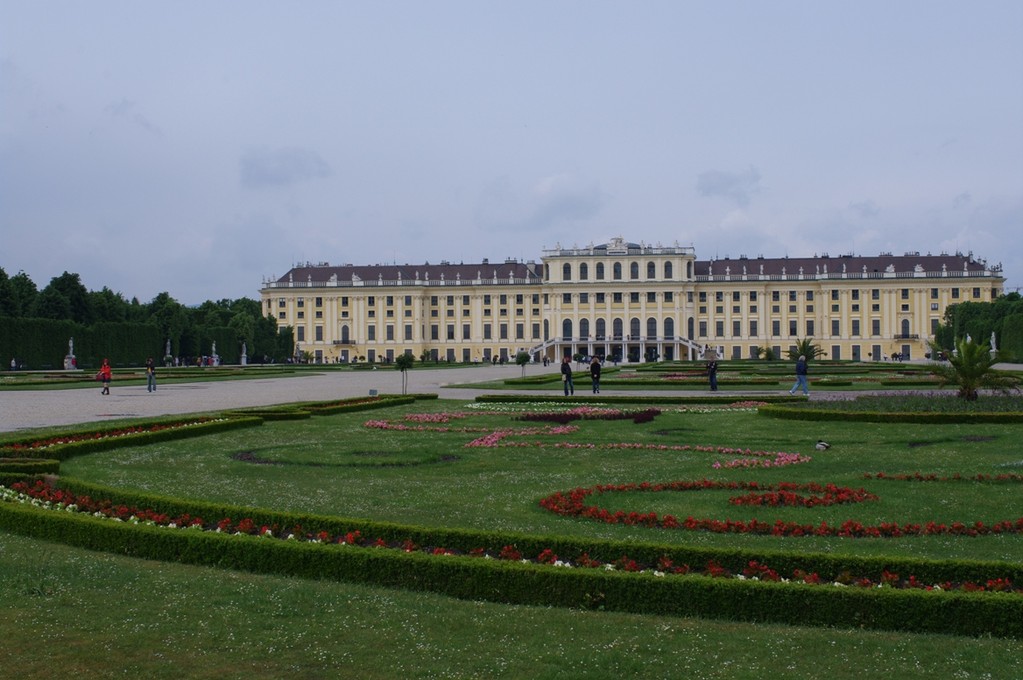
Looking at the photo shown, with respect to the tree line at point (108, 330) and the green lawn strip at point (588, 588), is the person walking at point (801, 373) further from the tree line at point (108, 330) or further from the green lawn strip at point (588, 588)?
the tree line at point (108, 330)

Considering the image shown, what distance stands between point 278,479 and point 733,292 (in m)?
77.6

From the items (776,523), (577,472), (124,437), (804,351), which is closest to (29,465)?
(124,437)

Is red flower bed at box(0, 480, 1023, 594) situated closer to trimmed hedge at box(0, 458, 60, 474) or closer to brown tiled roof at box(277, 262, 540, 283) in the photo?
trimmed hedge at box(0, 458, 60, 474)

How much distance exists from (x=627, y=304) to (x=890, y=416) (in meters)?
69.0

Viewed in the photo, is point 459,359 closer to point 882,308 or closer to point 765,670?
point 882,308

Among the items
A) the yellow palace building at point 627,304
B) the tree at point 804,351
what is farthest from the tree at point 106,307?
the tree at point 804,351

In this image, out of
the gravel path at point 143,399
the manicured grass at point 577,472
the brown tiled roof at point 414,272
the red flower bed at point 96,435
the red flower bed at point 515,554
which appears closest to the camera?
the red flower bed at point 515,554

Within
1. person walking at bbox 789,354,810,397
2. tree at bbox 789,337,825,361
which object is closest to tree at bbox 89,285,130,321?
tree at bbox 789,337,825,361

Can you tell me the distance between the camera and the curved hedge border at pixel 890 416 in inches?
589

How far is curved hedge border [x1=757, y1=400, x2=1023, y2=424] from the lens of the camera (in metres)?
15.0

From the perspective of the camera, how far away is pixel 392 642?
4.57 metres

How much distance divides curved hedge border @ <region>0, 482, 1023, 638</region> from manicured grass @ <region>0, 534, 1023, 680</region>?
0.37 ft

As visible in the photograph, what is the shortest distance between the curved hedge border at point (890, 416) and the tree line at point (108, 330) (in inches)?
1534

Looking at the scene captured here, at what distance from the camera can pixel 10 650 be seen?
4.39m
